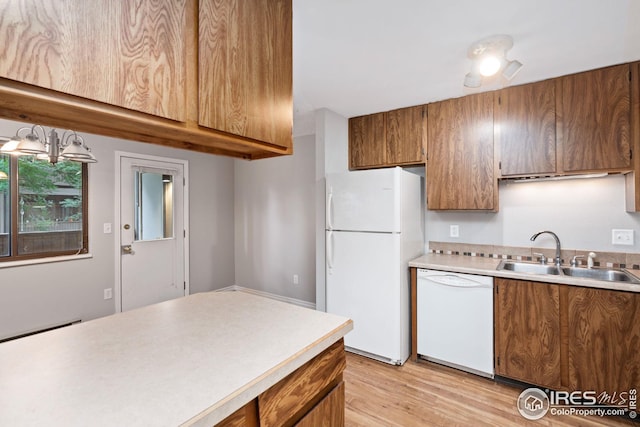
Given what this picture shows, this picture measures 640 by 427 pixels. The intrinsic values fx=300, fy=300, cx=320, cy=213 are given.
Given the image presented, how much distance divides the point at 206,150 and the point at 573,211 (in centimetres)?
279

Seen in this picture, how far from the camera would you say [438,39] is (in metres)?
1.77

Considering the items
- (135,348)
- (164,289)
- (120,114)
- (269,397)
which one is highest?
(120,114)

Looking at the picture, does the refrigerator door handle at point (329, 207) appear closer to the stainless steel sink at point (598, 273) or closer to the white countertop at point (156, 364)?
the white countertop at point (156, 364)

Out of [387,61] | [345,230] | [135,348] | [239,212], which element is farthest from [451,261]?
[239,212]

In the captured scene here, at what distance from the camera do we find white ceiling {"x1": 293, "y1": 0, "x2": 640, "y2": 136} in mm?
1509

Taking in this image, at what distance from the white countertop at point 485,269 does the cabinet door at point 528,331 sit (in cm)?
5

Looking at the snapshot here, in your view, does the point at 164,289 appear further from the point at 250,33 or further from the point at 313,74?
the point at 250,33

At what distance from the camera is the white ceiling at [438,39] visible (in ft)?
4.95

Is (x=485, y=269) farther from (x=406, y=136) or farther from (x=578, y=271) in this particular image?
(x=406, y=136)

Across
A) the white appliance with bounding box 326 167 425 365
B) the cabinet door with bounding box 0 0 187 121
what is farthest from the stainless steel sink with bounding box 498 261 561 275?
the cabinet door with bounding box 0 0 187 121

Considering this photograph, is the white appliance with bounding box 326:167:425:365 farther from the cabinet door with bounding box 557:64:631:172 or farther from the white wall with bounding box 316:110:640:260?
the cabinet door with bounding box 557:64:631:172

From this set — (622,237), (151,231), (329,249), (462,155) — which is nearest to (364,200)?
(329,249)

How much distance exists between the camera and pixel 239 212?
15.6 feet

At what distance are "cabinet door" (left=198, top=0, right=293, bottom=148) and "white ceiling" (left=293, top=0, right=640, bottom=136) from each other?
15.8 inches
